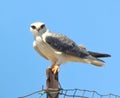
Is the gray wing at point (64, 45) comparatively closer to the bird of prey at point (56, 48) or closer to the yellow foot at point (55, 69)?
the bird of prey at point (56, 48)

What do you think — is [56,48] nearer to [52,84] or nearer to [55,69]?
[55,69]

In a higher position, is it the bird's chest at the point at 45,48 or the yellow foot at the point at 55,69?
the bird's chest at the point at 45,48

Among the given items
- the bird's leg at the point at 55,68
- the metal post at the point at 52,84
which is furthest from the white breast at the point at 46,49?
the metal post at the point at 52,84

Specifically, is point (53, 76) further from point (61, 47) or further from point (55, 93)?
point (61, 47)

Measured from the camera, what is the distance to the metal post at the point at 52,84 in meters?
2.95

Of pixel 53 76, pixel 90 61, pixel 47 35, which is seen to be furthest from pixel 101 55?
pixel 53 76

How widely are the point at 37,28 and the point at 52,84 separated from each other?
0.90 metres

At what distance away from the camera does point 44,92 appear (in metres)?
2.94

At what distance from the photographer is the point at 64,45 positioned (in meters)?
3.85

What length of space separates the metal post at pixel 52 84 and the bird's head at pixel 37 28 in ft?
2.22

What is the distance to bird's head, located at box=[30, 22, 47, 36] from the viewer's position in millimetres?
3795

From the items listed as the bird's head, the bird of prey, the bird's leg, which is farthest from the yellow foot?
the bird's head

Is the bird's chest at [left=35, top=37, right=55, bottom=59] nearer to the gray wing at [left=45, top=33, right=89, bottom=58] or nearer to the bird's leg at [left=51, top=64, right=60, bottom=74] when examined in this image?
the gray wing at [left=45, top=33, right=89, bottom=58]

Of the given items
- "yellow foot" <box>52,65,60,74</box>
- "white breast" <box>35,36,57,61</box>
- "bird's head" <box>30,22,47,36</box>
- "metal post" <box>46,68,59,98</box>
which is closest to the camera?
"metal post" <box>46,68,59,98</box>
